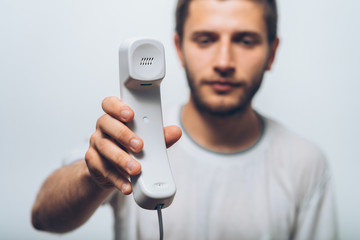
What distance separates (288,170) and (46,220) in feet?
1.78

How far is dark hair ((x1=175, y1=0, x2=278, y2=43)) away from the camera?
33.2 inches

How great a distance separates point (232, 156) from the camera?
2.85 ft

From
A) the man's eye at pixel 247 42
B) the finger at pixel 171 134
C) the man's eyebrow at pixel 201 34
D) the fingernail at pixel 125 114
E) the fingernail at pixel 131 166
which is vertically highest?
the man's eyebrow at pixel 201 34

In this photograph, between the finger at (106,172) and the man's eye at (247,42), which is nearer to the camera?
the finger at (106,172)

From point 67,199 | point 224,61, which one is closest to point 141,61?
point 67,199

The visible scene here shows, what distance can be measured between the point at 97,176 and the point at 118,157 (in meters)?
0.09

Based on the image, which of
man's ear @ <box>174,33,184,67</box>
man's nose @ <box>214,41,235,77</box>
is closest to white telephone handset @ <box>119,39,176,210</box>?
man's nose @ <box>214,41,235,77</box>

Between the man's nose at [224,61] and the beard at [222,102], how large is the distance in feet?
0.18

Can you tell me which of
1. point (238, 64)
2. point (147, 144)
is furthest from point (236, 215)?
point (147, 144)

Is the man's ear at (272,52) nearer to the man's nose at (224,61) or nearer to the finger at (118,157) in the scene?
the man's nose at (224,61)

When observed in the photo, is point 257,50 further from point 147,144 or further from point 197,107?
point 147,144

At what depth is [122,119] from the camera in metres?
0.39

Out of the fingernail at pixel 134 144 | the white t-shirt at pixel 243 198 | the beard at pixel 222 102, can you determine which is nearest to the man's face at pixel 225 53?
the beard at pixel 222 102

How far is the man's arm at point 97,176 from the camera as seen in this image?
39 centimetres
